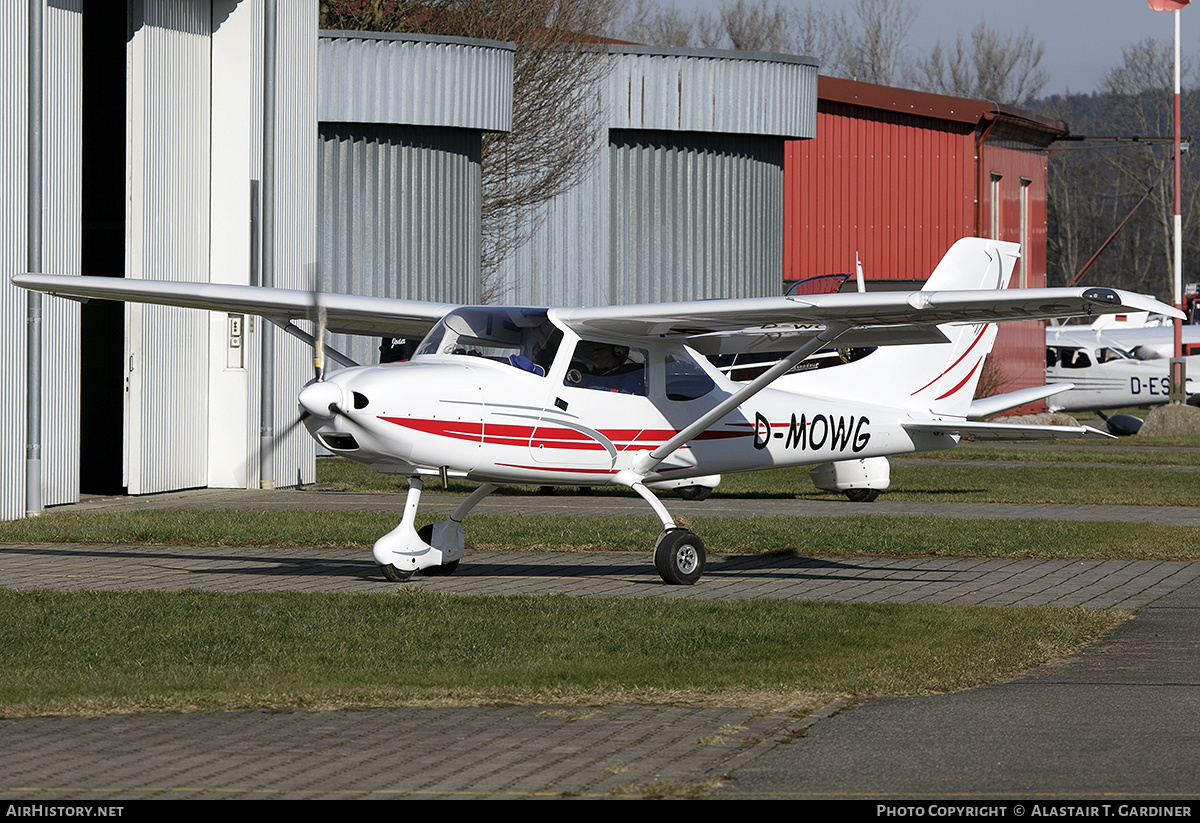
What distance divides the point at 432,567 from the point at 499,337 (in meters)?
1.95

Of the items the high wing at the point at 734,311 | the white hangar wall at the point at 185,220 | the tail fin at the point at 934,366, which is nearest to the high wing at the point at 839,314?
the high wing at the point at 734,311

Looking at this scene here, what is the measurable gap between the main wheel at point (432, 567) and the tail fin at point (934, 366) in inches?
144

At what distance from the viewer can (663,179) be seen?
31.8 metres

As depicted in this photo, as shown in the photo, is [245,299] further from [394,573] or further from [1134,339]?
[1134,339]

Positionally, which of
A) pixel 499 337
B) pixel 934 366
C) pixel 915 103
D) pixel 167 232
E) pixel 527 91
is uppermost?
pixel 915 103

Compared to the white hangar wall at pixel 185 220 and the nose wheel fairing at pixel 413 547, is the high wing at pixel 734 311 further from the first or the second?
the white hangar wall at pixel 185 220

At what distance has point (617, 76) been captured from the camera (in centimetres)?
3134

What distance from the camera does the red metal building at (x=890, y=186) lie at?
132ft

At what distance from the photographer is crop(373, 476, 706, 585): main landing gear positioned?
11.9 m

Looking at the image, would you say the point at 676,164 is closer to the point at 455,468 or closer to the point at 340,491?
the point at 340,491

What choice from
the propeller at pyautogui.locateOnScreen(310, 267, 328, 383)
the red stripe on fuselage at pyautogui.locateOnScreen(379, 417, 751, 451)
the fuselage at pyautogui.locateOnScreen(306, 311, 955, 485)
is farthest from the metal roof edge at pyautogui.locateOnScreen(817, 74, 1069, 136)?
the propeller at pyautogui.locateOnScreen(310, 267, 328, 383)

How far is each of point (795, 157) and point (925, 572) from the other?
28692 mm

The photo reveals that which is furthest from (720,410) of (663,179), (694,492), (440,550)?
(663,179)
